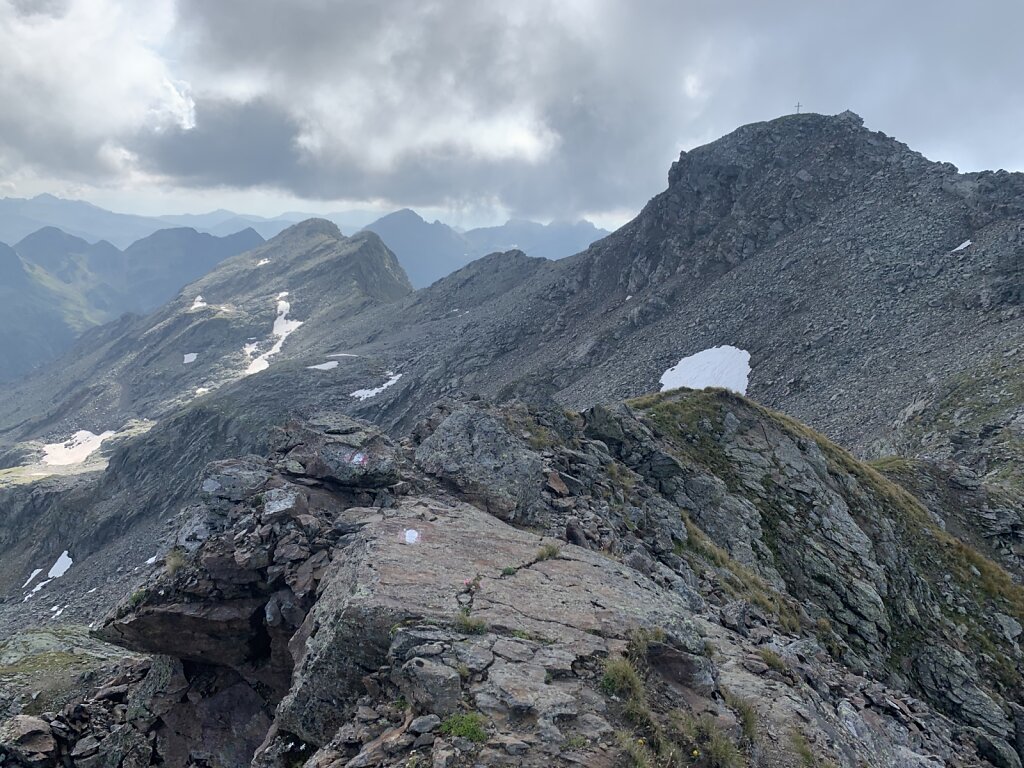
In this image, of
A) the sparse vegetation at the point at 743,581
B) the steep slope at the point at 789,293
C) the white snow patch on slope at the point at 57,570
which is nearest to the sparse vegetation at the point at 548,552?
the sparse vegetation at the point at 743,581

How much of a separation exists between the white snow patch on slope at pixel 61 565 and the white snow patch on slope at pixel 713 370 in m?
91.5

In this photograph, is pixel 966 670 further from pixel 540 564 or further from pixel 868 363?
pixel 868 363

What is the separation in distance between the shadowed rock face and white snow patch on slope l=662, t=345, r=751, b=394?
42068 millimetres

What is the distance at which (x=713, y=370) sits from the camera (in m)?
71.1

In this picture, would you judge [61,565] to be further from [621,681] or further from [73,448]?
[621,681]

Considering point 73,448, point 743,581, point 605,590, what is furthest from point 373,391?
point 73,448

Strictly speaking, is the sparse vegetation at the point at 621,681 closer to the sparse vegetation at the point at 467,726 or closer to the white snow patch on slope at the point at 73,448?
the sparse vegetation at the point at 467,726

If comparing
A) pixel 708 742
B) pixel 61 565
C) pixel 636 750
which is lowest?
pixel 61 565

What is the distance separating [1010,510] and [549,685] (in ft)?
113

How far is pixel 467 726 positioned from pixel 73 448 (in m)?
208

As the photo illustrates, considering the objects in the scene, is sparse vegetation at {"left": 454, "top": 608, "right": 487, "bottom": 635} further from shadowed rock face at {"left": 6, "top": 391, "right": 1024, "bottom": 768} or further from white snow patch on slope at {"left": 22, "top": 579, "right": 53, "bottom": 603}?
white snow patch on slope at {"left": 22, "top": 579, "right": 53, "bottom": 603}

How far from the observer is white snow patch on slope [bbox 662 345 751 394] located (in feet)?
225

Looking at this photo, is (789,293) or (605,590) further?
(789,293)

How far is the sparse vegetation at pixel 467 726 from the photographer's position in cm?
880
